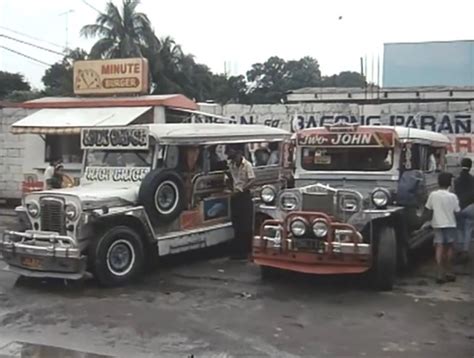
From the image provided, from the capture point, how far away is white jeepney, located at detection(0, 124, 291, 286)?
9531 mm

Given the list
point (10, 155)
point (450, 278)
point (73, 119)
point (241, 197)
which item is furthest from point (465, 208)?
point (10, 155)

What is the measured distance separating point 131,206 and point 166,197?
600 mm

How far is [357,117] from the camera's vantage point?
16656mm

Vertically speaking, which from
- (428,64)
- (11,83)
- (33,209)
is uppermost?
(11,83)

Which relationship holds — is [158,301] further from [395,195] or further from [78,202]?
[395,195]

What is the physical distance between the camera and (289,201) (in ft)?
31.8

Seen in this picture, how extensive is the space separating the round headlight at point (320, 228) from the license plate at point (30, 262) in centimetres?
366

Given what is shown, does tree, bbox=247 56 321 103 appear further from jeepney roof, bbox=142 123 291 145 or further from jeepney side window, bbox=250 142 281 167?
jeepney roof, bbox=142 123 291 145

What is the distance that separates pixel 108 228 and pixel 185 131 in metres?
2.26

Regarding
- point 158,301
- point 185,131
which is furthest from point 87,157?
point 158,301

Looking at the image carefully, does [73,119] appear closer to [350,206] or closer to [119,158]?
[119,158]

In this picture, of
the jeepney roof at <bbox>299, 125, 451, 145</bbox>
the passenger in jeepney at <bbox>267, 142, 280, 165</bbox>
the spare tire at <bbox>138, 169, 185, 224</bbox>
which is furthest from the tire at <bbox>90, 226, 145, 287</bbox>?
the passenger in jeepney at <bbox>267, 142, 280, 165</bbox>

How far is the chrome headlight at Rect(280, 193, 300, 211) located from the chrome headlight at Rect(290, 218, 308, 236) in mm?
464

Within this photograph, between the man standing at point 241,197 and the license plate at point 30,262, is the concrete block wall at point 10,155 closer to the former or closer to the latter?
the man standing at point 241,197
